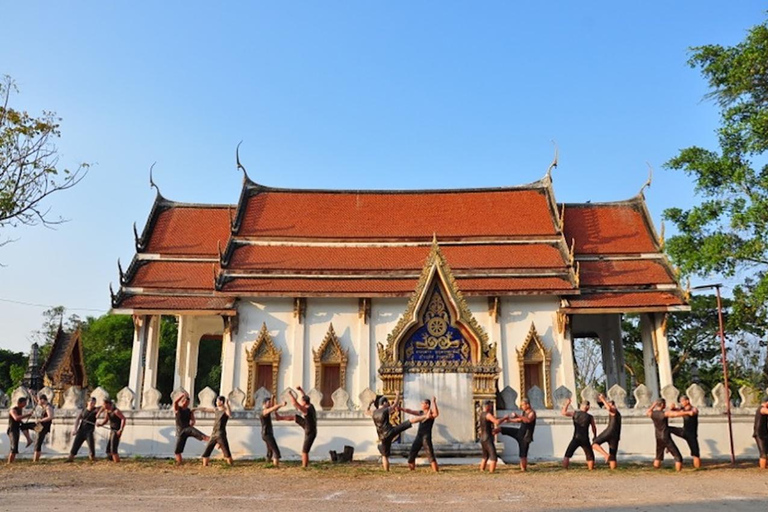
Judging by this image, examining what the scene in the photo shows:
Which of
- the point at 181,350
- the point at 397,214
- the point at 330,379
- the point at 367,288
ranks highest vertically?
the point at 397,214

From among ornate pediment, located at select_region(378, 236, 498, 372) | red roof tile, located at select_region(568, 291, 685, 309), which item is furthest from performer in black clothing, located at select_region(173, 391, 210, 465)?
red roof tile, located at select_region(568, 291, 685, 309)

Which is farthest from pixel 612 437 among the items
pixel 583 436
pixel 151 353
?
pixel 151 353

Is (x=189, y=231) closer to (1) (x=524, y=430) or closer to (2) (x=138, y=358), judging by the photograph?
(2) (x=138, y=358)

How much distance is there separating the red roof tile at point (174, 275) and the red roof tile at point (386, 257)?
0.91 meters

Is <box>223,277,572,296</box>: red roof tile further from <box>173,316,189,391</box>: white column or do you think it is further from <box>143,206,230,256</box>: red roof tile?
<box>173,316,189,391</box>: white column

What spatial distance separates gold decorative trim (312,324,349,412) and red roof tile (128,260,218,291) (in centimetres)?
354

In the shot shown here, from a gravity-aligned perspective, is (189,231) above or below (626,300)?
above

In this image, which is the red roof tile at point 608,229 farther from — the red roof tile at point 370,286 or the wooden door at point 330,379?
the wooden door at point 330,379

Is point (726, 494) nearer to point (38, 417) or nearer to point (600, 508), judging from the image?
point (600, 508)

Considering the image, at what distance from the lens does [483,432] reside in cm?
988

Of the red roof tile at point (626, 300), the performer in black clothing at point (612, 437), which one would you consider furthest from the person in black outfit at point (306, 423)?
the red roof tile at point (626, 300)

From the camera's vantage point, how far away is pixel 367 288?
1869 cm

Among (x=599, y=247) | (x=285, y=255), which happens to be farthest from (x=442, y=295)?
(x=599, y=247)

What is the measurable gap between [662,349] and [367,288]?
822cm
